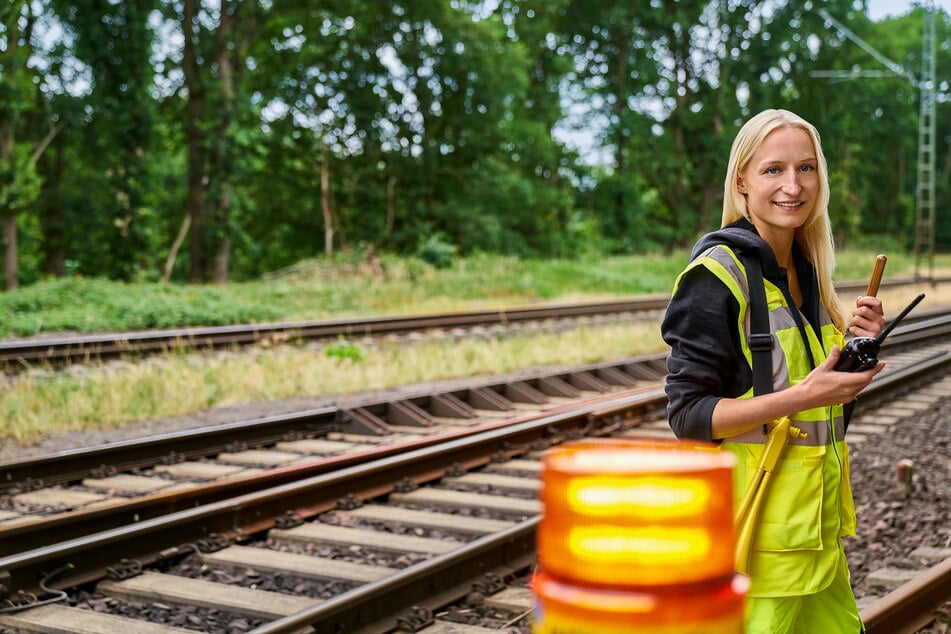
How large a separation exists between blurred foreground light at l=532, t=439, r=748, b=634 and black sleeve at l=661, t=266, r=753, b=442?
41.9 inches

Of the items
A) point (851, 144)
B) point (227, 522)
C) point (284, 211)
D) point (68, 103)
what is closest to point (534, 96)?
point (284, 211)

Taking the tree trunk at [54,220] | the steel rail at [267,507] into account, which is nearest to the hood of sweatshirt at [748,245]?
the steel rail at [267,507]

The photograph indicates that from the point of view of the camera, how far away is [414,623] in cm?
434

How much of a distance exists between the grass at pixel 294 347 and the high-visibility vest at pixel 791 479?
741 centimetres

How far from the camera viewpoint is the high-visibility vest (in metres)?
2.00

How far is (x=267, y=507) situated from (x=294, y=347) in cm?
743

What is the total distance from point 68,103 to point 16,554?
25.3 metres

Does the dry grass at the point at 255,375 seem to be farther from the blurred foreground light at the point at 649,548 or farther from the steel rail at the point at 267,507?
the blurred foreground light at the point at 649,548

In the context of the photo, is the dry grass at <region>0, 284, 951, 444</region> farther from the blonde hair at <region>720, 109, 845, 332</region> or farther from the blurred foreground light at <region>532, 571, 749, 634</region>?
the blurred foreground light at <region>532, 571, 749, 634</region>

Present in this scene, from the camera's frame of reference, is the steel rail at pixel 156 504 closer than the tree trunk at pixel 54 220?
Yes

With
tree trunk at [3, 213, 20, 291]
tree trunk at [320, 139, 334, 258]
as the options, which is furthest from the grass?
tree trunk at [320, 139, 334, 258]

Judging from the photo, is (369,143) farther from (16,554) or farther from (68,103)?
(16,554)

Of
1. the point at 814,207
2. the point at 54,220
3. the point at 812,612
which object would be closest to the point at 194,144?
the point at 54,220

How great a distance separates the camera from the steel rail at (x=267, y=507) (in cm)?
472
